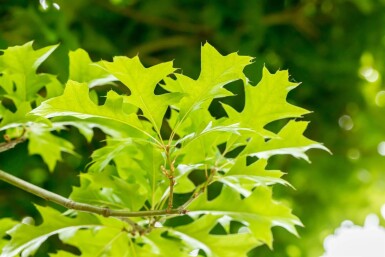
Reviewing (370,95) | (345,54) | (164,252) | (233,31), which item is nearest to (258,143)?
(164,252)

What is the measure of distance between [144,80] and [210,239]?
254mm

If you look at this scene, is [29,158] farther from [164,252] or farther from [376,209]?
[376,209]

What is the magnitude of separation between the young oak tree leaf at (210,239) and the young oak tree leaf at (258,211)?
0.08ft

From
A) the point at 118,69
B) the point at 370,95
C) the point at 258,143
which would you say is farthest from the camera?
the point at 370,95

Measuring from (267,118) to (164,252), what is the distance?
0.72ft

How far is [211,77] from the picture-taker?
66cm

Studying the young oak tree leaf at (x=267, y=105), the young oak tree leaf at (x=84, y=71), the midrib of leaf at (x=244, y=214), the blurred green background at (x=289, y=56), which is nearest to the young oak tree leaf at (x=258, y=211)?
the midrib of leaf at (x=244, y=214)

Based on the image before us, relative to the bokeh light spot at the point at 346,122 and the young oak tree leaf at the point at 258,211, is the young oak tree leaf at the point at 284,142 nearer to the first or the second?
the young oak tree leaf at the point at 258,211

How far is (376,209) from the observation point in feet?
6.44

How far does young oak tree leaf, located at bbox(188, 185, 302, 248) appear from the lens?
0.78 m

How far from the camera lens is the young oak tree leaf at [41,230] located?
2.38 feet

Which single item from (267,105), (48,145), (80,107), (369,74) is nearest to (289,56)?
(369,74)

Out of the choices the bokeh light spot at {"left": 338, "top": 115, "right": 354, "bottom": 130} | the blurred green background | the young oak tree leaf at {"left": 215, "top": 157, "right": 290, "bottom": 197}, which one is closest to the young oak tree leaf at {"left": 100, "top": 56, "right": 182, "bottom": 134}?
the young oak tree leaf at {"left": 215, "top": 157, "right": 290, "bottom": 197}

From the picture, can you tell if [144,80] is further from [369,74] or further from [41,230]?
[369,74]
